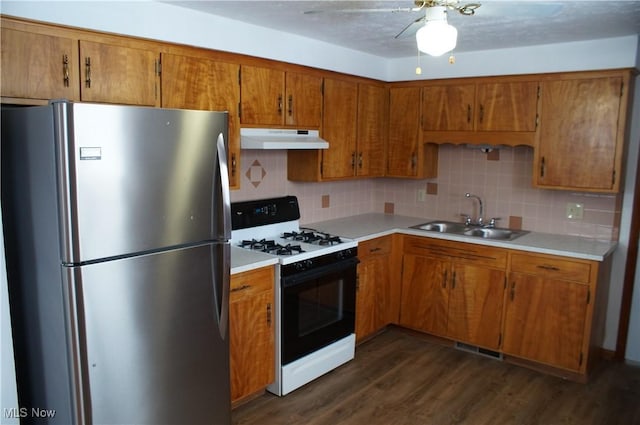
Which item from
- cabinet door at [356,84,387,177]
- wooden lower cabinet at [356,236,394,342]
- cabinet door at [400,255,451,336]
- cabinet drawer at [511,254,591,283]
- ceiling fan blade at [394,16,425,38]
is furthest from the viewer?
cabinet door at [356,84,387,177]

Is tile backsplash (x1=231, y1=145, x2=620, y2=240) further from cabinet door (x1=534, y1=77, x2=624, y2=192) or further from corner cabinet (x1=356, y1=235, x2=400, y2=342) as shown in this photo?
corner cabinet (x1=356, y1=235, x2=400, y2=342)

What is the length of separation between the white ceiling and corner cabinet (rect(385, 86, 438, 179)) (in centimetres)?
63

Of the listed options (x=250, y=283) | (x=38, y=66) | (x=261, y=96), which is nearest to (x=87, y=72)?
(x=38, y=66)

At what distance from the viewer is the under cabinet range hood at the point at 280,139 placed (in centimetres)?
310

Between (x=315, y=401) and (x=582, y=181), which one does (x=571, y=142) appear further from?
(x=315, y=401)

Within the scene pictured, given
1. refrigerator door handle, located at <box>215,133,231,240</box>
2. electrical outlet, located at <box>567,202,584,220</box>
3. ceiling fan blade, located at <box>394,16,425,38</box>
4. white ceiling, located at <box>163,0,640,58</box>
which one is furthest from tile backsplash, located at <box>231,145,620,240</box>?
ceiling fan blade, located at <box>394,16,425,38</box>

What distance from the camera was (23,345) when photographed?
214 cm

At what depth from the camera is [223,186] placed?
7.68 ft

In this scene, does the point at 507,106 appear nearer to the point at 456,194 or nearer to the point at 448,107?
the point at 448,107

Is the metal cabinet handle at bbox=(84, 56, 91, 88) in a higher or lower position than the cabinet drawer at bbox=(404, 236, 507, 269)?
higher

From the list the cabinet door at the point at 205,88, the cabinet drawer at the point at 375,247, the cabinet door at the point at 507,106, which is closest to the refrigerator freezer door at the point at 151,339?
the cabinet door at the point at 205,88

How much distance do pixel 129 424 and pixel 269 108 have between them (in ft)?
6.65

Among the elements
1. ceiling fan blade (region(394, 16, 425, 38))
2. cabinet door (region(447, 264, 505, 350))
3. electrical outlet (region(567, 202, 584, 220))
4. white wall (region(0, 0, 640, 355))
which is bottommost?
cabinet door (region(447, 264, 505, 350))

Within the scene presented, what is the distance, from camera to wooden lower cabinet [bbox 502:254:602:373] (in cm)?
329
